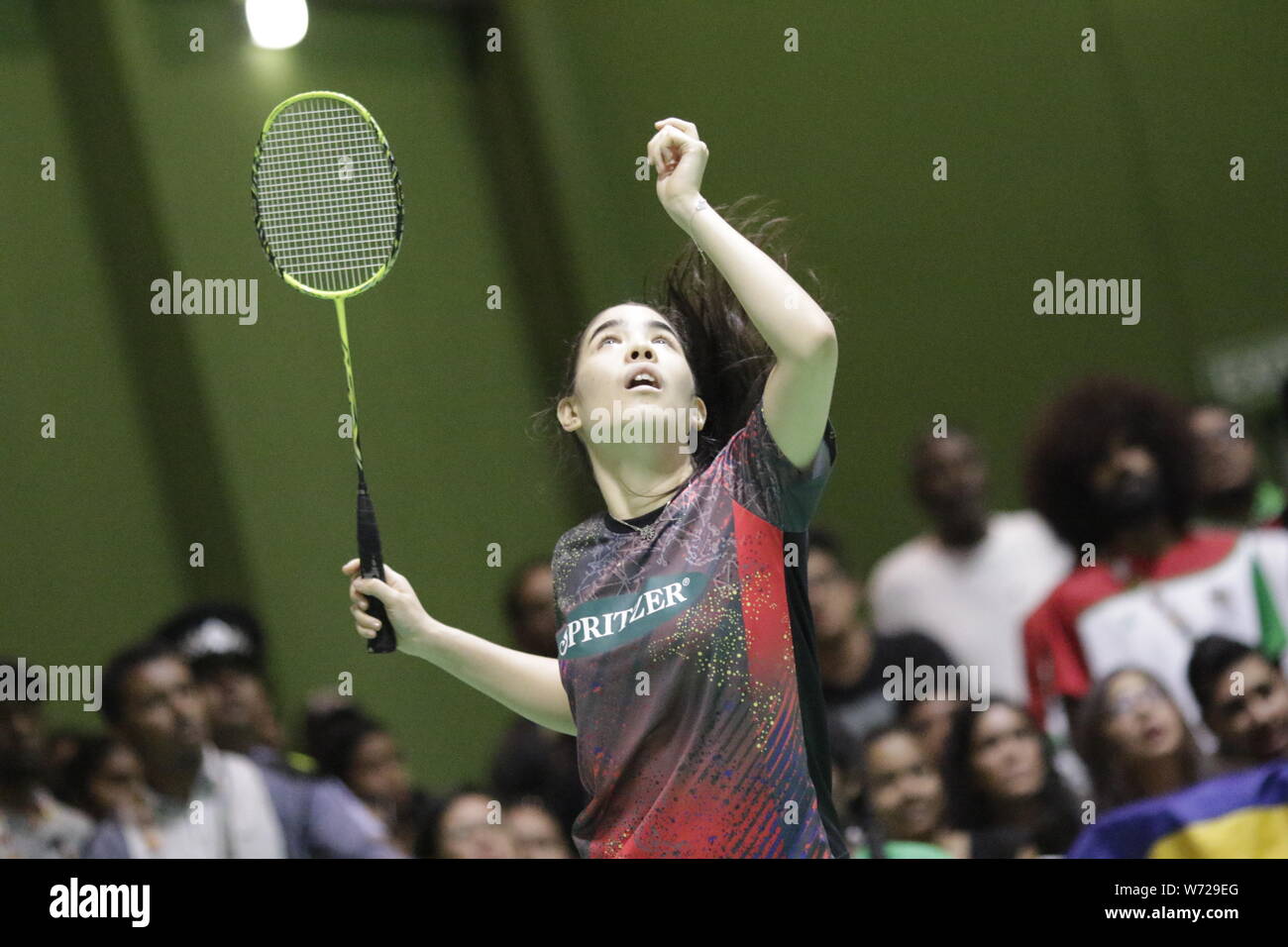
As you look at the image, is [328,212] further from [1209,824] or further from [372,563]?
[1209,824]

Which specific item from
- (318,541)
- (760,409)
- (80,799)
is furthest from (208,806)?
(760,409)

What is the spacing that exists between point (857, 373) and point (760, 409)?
3.47 meters

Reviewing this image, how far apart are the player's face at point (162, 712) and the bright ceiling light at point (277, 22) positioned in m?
2.14

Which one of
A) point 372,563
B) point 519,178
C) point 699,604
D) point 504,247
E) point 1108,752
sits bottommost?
point 1108,752

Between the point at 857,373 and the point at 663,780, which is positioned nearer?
the point at 663,780

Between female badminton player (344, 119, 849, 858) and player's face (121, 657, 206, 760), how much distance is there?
1.96 meters

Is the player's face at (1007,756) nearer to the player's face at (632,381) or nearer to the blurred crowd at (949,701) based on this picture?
the blurred crowd at (949,701)

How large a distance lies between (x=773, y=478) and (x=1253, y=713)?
6.33 ft

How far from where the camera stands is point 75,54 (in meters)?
5.65

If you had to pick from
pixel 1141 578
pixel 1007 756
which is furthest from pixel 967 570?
pixel 1007 756

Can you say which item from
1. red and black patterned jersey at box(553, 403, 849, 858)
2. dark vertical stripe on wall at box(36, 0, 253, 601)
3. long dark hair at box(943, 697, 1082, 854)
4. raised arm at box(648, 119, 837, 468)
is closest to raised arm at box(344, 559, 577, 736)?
red and black patterned jersey at box(553, 403, 849, 858)

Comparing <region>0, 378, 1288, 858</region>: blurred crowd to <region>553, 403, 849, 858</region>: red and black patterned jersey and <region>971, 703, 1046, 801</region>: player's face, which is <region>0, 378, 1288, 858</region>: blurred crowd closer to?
<region>971, 703, 1046, 801</region>: player's face

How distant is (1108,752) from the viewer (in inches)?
162

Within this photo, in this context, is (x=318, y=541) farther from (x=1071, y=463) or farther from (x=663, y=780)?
(x=663, y=780)
